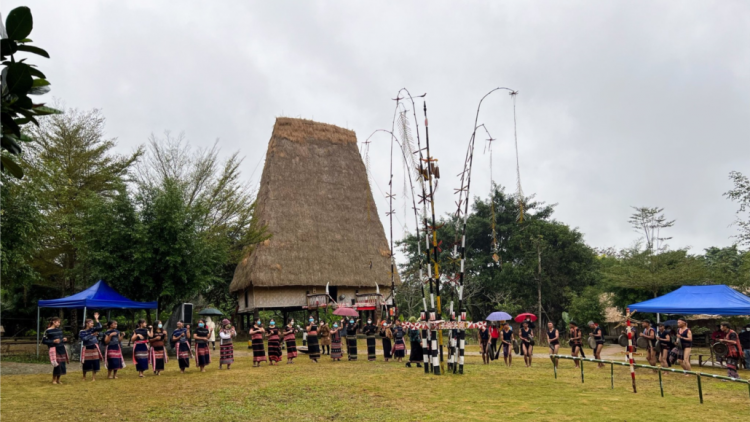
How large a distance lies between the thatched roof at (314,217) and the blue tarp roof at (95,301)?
9881mm

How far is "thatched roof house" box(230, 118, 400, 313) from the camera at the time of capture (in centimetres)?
2859

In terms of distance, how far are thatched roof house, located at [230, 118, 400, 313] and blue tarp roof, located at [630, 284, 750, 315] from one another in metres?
13.7

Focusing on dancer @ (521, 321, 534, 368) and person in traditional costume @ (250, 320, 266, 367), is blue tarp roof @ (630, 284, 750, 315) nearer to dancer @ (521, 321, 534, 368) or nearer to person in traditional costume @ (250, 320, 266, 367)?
A: dancer @ (521, 321, 534, 368)

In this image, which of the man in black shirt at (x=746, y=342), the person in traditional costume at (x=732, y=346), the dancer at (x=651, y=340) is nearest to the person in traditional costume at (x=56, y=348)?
the dancer at (x=651, y=340)

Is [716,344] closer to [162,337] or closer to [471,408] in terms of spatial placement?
[471,408]

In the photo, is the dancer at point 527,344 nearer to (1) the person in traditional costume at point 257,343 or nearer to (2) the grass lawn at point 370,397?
(2) the grass lawn at point 370,397

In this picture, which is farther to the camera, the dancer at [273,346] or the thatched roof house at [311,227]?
the thatched roof house at [311,227]

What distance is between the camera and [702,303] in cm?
1598

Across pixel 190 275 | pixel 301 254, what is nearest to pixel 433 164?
pixel 190 275

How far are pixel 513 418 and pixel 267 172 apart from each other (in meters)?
26.6

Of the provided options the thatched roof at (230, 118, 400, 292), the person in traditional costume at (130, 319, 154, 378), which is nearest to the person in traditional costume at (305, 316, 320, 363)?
the person in traditional costume at (130, 319, 154, 378)

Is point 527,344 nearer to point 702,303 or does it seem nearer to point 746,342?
point 702,303

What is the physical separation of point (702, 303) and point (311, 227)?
19748mm

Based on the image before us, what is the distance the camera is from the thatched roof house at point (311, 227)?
28.6m
